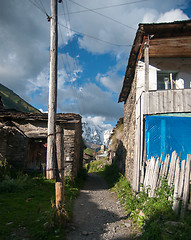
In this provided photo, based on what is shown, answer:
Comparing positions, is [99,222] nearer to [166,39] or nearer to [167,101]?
[167,101]

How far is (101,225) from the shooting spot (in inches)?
180

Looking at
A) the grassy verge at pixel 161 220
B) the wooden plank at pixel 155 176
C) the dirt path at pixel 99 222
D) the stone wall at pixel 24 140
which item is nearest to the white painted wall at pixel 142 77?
the wooden plank at pixel 155 176

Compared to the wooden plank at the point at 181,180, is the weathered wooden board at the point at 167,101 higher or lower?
higher

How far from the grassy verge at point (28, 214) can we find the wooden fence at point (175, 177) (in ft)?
7.84

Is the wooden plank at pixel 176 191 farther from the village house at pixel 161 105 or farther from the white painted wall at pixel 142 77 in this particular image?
the white painted wall at pixel 142 77

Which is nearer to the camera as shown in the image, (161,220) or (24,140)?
(161,220)

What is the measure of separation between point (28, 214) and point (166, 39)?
7295mm

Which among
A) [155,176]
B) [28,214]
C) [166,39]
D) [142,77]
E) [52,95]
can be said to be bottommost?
[28,214]

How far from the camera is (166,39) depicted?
21.1ft

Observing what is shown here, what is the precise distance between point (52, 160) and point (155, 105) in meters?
3.95

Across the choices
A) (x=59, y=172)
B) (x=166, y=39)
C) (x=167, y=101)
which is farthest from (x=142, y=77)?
(x=59, y=172)

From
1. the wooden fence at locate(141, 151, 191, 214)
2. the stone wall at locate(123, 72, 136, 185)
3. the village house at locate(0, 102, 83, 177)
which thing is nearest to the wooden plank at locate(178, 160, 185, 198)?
the wooden fence at locate(141, 151, 191, 214)

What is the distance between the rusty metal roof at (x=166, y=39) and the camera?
630 centimetres

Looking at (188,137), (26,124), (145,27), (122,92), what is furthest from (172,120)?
(26,124)
